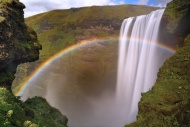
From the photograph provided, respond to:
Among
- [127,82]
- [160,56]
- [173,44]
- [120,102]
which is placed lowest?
[120,102]

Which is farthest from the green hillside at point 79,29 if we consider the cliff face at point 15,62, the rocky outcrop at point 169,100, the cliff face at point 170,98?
the rocky outcrop at point 169,100

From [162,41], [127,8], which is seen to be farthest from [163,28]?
[127,8]

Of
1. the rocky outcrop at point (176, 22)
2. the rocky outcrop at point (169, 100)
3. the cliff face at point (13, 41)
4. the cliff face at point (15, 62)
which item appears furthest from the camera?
the rocky outcrop at point (176, 22)

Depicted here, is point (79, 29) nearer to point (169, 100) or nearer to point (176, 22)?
point (176, 22)

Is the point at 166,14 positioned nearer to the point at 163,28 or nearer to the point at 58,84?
the point at 163,28

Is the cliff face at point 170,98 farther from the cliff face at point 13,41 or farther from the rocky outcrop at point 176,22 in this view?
the cliff face at point 13,41
